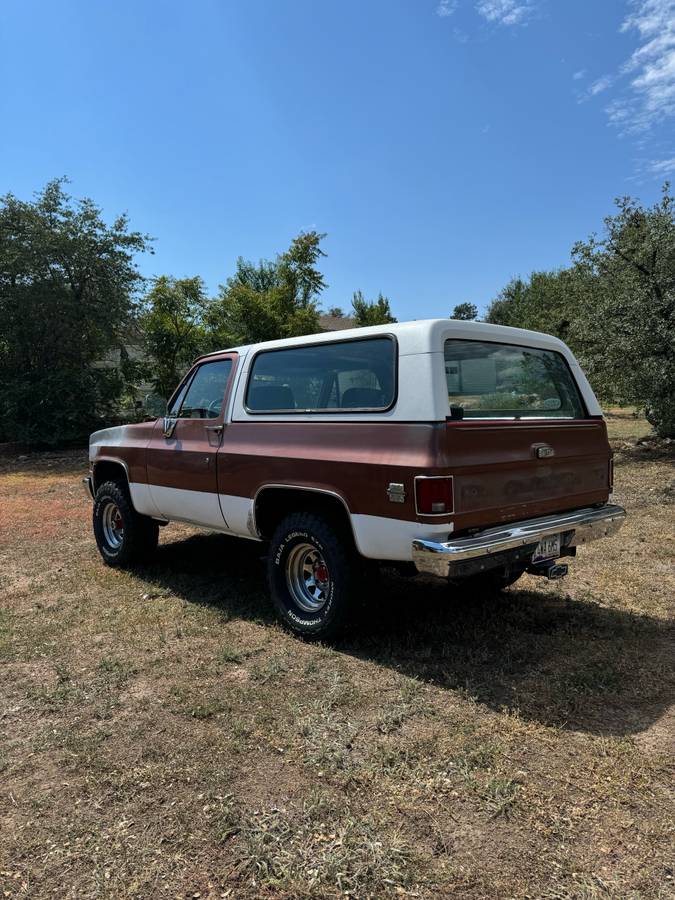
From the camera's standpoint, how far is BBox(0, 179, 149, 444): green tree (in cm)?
1633

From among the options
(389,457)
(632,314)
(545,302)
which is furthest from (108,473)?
(545,302)

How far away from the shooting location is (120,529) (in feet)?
20.3

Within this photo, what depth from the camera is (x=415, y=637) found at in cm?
417

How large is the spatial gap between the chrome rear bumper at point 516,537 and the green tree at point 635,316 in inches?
339

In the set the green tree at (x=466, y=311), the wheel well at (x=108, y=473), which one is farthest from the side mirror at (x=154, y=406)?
the green tree at (x=466, y=311)

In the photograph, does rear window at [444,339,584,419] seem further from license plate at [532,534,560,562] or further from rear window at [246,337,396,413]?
license plate at [532,534,560,562]

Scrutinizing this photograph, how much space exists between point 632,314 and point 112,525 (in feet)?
33.7

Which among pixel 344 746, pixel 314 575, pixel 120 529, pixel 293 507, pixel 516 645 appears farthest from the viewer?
pixel 120 529

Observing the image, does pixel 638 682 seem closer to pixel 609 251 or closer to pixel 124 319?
pixel 609 251

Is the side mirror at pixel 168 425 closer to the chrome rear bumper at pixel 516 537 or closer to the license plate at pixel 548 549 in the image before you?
the chrome rear bumper at pixel 516 537

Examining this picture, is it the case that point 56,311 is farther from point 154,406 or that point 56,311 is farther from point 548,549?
point 548,549

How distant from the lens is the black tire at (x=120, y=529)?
19.2ft

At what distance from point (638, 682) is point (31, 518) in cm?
803

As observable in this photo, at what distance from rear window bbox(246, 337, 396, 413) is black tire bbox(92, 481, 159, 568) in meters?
2.01
